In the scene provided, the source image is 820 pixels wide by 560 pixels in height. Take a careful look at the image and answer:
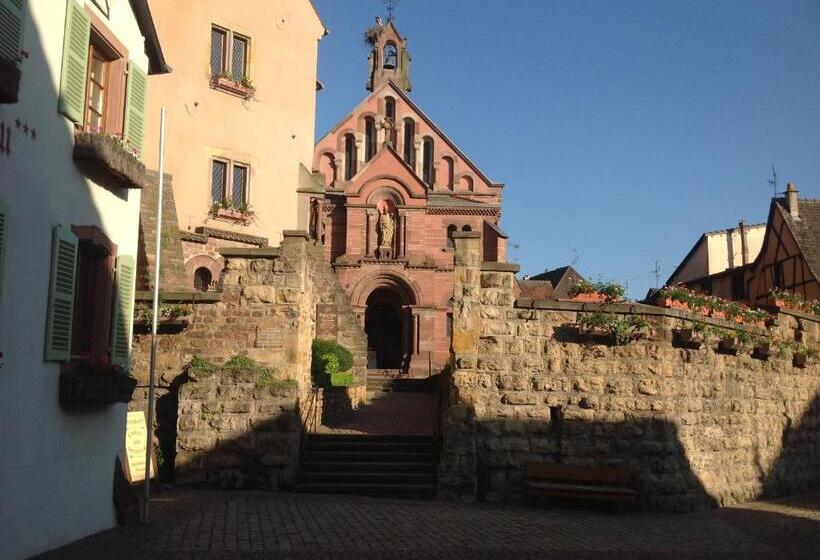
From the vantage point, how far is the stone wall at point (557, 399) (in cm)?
1307

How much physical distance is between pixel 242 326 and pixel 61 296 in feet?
16.7

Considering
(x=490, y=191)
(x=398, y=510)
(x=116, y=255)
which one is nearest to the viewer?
(x=116, y=255)

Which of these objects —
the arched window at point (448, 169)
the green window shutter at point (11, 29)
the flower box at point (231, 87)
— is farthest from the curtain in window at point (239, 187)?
the arched window at point (448, 169)

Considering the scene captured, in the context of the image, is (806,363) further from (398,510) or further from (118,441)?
(118,441)

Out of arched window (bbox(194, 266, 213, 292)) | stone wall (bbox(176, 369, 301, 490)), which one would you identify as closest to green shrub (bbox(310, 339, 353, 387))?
arched window (bbox(194, 266, 213, 292))

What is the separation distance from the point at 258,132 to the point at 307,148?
196cm

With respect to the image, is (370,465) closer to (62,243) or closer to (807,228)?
(62,243)

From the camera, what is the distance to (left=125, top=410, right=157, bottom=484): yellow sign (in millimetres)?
12242

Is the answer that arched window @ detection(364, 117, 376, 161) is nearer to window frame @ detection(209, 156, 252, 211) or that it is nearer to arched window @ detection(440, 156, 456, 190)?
arched window @ detection(440, 156, 456, 190)

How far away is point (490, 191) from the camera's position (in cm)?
4112

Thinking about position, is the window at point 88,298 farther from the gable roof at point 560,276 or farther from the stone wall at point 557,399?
the gable roof at point 560,276

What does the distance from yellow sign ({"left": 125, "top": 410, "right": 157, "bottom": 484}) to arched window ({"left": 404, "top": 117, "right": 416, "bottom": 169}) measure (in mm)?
30189

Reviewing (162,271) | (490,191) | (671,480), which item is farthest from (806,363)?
(490,191)

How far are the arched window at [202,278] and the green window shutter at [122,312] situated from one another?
986 centimetres
